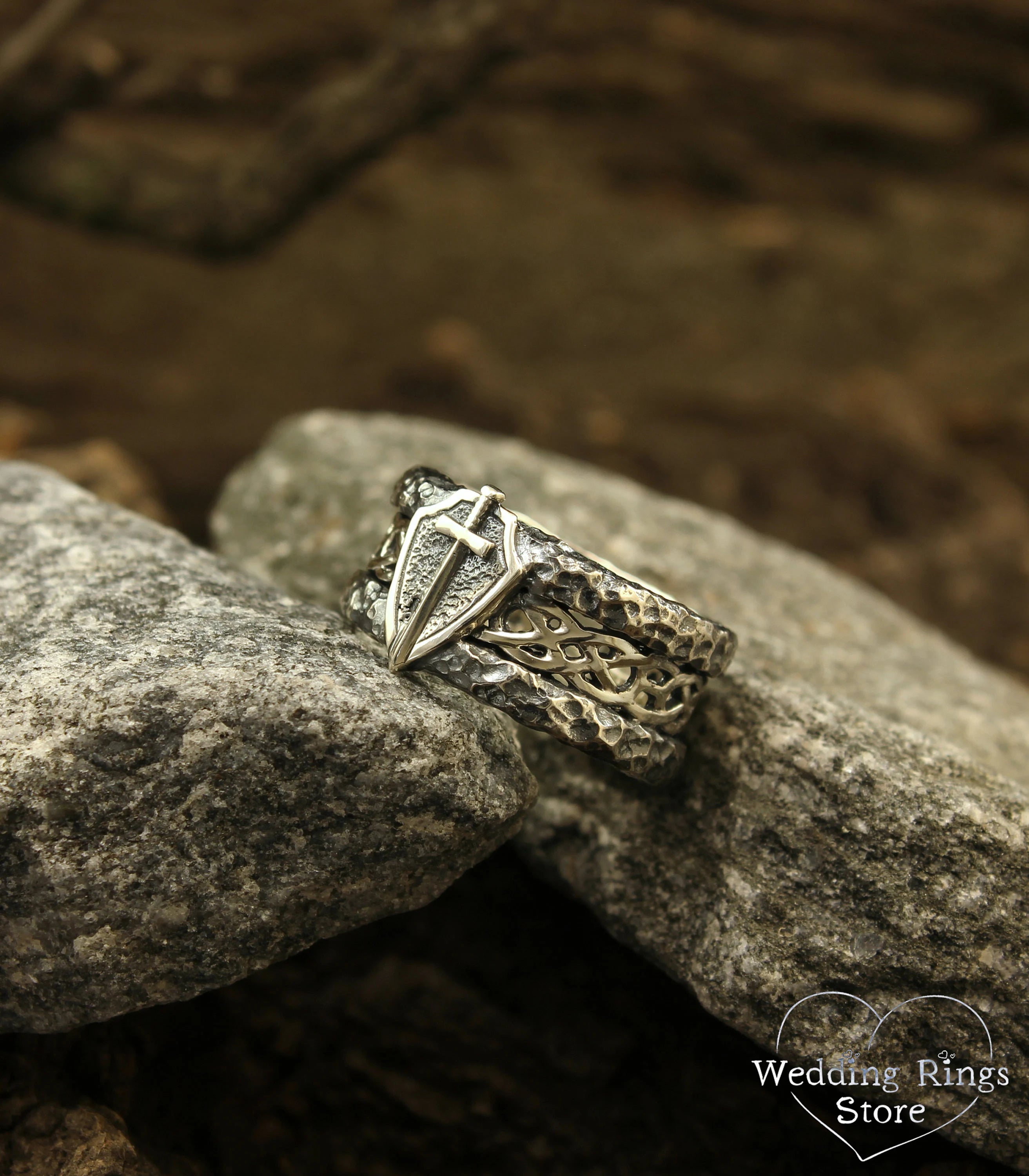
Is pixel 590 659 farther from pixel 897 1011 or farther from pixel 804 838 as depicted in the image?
pixel 897 1011

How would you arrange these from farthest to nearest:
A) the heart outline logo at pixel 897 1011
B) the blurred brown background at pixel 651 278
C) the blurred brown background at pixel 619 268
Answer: the blurred brown background at pixel 651 278 → the blurred brown background at pixel 619 268 → the heart outline logo at pixel 897 1011

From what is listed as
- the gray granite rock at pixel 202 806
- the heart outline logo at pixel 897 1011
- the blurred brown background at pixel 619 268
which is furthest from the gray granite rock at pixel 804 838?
the blurred brown background at pixel 619 268

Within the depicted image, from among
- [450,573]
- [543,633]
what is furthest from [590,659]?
[450,573]

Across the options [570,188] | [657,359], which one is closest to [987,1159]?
[657,359]

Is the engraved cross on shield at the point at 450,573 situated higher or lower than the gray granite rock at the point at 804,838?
higher

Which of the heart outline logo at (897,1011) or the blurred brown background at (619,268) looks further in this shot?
the blurred brown background at (619,268)

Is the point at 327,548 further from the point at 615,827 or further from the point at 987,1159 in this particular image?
the point at 987,1159

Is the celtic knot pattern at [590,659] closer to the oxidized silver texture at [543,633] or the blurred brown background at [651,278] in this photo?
the oxidized silver texture at [543,633]

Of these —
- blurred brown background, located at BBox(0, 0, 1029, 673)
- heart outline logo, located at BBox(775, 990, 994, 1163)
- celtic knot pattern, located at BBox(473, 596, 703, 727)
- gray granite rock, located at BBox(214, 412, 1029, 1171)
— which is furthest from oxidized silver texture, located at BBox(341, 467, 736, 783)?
blurred brown background, located at BBox(0, 0, 1029, 673)
